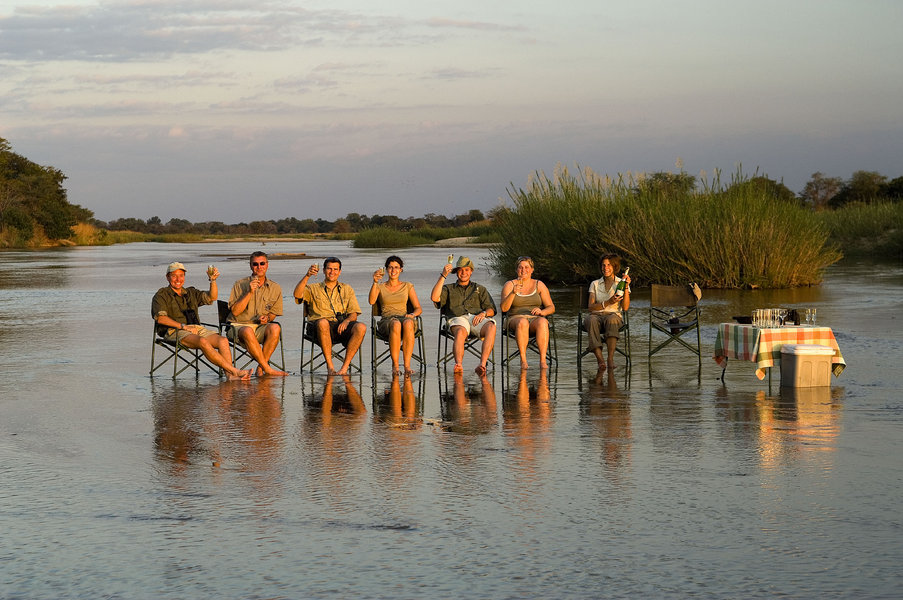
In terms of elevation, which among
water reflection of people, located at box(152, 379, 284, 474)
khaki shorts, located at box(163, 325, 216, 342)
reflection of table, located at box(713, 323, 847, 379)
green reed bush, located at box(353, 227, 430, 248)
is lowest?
water reflection of people, located at box(152, 379, 284, 474)

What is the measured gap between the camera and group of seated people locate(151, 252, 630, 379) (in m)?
12.0

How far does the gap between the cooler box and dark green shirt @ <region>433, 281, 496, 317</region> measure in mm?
3433

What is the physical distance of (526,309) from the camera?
12820 mm

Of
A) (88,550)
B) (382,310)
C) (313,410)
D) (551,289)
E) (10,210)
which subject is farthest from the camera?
(10,210)

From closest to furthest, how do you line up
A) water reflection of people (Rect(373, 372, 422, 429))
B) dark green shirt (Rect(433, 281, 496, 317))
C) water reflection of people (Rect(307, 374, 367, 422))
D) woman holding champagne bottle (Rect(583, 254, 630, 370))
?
1. water reflection of people (Rect(373, 372, 422, 429))
2. water reflection of people (Rect(307, 374, 367, 422))
3. woman holding champagne bottle (Rect(583, 254, 630, 370))
4. dark green shirt (Rect(433, 281, 496, 317))

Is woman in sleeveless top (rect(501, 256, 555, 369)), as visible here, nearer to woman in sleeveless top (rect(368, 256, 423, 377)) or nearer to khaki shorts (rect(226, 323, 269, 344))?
woman in sleeveless top (rect(368, 256, 423, 377))

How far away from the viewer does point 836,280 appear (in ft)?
101

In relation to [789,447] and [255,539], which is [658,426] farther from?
[255,539]

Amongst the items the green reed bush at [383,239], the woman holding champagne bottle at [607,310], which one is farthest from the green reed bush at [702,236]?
the green reed bush at [383,239]

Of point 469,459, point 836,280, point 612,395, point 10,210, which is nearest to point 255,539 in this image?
point 469,459

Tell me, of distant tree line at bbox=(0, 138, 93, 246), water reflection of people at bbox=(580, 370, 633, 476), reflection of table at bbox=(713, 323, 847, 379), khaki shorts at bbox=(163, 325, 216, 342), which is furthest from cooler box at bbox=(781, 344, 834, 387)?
distant tree line at bbox=(0, 138, 93, 246)

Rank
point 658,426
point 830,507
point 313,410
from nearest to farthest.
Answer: point 830,507 < point 658,426 < point 313,410

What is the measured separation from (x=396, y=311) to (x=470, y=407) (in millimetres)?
3113

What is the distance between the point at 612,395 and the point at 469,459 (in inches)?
131
